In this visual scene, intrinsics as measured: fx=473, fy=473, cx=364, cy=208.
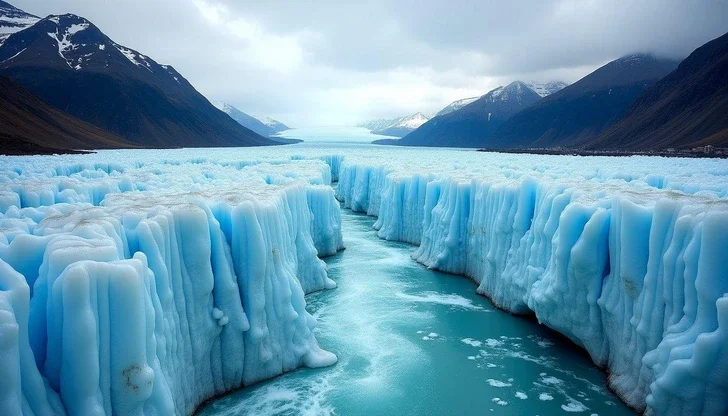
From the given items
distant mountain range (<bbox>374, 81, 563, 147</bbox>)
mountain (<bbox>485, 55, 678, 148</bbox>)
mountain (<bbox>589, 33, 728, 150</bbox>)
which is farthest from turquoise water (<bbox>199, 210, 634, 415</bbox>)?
distant mountain range (<bbox>374, 81, 563, 147</bbox>)

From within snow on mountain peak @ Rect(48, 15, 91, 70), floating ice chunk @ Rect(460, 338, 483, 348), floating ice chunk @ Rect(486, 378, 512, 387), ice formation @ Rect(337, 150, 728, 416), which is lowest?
floating ice chunk @ Rect(460, 338, 483, 348)

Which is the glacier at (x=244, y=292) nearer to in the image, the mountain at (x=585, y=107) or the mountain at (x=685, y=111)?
the mountain at (x=685, y=111)

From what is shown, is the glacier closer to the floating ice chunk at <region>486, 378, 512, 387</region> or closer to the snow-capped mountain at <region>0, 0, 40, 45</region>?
the floating ice chunk at <region>486, 378, 512, 387</region>

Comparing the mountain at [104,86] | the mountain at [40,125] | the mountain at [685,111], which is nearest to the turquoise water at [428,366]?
the mountain at [40,125]

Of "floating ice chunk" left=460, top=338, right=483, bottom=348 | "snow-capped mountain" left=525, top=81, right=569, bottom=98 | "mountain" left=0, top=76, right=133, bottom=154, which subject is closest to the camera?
"floating ice chunk" left=460, top=338, right=483, bottom=348

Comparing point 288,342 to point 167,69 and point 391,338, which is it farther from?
point 167,69
